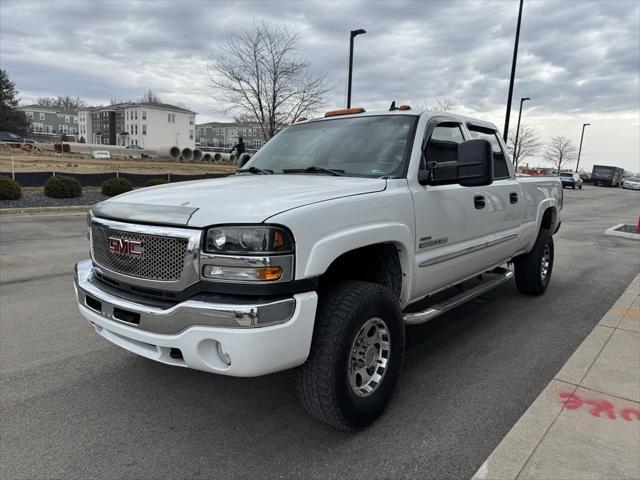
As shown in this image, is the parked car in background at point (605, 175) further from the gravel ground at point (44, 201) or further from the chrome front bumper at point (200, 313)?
the chrome front bumper at point (200, 313)

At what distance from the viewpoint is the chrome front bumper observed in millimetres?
2336

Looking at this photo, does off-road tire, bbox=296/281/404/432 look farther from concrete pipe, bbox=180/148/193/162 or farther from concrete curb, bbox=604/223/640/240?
concrete pipe, bbox=180/148/193/162

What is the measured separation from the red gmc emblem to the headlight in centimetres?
49

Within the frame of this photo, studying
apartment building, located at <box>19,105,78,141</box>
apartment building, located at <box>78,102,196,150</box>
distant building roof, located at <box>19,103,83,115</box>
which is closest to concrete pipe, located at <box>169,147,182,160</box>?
apartment building, located at <box>78,102,196,150</box>

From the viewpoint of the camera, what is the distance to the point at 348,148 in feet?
12.2

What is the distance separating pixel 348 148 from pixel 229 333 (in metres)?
1.90

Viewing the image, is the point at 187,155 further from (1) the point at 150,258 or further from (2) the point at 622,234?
(1) the point at 150,258

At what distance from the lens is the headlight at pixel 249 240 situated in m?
2.39

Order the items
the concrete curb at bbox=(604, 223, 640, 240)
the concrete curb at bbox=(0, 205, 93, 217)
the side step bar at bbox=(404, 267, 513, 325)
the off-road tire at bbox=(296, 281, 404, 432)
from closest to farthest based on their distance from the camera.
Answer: the off-road tire at bbox=(296, 281, 404, 432)
the side step bar at bbox=(404, 267, 513, 325)
the concrete curb at bbox=(604, 223, 640, 240)
the concrete curb at bbox=(0, 205, 93, 217)

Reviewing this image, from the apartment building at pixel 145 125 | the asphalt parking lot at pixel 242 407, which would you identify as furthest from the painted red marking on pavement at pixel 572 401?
the apartment building at pixel 145 125

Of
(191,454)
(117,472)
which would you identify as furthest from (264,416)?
(117,472)

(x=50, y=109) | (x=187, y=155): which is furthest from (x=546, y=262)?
(x=50, y=109)

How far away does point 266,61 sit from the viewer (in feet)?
72.4

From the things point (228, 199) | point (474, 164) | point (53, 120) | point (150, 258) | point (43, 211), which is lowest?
point (43, 211)
